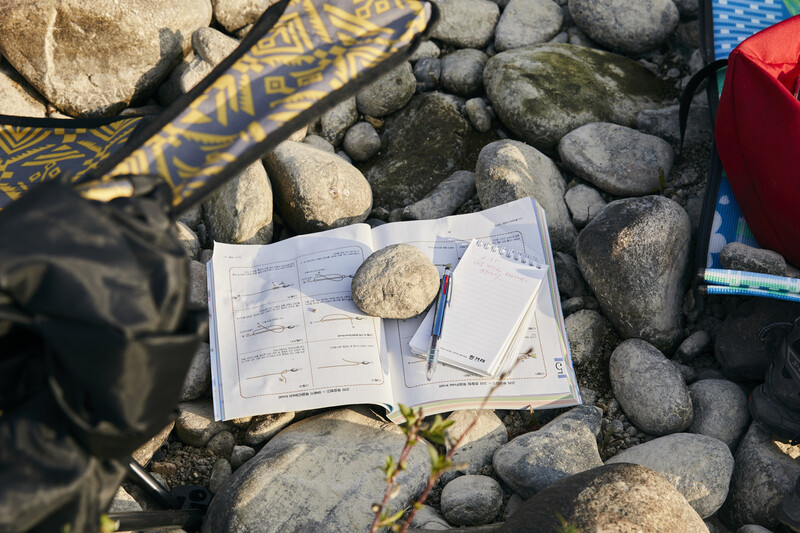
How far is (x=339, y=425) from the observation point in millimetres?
1892

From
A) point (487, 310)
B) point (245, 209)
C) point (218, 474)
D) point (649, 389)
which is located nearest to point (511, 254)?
point (487, 310)

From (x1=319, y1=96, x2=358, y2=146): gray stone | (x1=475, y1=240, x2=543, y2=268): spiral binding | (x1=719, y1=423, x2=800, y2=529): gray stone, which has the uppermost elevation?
(x1=319, y1=96, x2=358, y2=146): gray stone

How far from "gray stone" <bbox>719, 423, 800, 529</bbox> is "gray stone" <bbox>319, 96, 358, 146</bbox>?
1903 mm

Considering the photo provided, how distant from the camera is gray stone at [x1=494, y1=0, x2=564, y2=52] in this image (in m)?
2.93

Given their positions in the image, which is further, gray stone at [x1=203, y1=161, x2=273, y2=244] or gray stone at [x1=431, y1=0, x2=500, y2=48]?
gray stone at [x1=431, y1=0, x2=500, y2=48]

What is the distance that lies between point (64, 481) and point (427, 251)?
1.53 meters

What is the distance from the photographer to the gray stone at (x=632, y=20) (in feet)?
9.36

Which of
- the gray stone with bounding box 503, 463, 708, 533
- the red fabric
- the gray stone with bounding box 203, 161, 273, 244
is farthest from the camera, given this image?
the gray stone with bounding box 203, 161, 273, 244

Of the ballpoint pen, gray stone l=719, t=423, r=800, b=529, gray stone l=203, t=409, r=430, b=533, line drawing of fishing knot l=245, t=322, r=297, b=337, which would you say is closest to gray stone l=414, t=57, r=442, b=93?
the ballpoint pen

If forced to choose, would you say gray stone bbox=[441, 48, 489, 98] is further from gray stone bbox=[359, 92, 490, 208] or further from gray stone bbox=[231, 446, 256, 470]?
gray stone bbox=[231, 446, 256, 470]

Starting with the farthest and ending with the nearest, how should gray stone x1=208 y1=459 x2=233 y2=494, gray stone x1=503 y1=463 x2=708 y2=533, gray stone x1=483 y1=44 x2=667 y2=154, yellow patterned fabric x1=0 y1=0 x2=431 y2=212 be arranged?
1. gray stone x1=483 y1=44 x2=667 y2=154
2. gray stone x1=208 y1=459 x2=233 y2=494
3. gray stone x1=503 y1=463 x2=708 y2=533
4. yellow patterned fabric x1=0 y1=0 x2=431 y2=212

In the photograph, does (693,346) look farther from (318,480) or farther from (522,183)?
(318,480)

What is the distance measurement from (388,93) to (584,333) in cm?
137

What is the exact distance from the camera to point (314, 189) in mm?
2293
